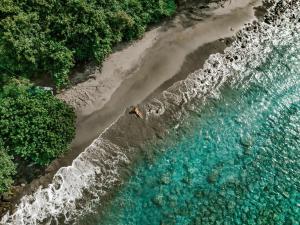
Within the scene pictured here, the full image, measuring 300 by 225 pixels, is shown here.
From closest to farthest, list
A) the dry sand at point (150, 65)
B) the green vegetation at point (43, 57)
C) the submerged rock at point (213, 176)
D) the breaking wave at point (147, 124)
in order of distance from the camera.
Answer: the green vegetation at point (43, 57)
the breaking wave at point (147, 124)
the submerged rock at point (213, 176)
the dry sand at point (150, 65)

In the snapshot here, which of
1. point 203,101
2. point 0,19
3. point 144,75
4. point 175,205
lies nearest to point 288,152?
point 203,101

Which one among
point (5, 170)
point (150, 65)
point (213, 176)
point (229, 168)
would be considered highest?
→ point (150, 65)

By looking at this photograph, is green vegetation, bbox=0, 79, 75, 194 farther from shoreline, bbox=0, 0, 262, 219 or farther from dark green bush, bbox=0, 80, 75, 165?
shoreline, bbox=0, 0, 262, 219

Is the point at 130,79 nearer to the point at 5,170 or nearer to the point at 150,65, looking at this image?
the point at 150,65

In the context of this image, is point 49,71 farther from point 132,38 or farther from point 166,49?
point 166,49

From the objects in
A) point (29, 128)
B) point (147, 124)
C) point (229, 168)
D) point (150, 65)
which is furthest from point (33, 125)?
point (229, 168)

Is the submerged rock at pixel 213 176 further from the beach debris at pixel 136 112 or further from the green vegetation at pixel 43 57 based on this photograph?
the green vegetation at pixel 43 57

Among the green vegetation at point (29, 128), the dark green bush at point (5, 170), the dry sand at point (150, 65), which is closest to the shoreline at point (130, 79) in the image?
the dry sand at point (150, 65)
